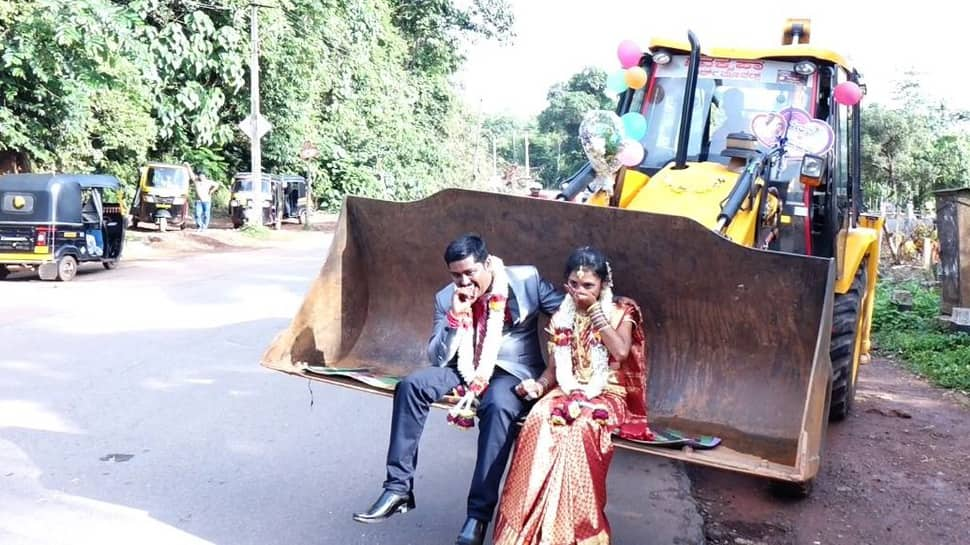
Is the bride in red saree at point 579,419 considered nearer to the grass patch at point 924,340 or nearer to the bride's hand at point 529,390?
the bride's hand at point 529,390

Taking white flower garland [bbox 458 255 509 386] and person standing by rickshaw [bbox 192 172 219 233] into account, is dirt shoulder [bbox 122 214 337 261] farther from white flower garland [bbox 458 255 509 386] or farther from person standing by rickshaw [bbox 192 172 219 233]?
white flower garland [bbox 458 255 509 386]

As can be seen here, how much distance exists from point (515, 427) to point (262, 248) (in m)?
18.9

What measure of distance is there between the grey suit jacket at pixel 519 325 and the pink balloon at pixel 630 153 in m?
1.21

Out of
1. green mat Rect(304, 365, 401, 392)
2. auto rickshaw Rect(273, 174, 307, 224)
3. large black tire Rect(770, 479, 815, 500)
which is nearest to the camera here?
green mat Rect(304, 365, 401, 392)

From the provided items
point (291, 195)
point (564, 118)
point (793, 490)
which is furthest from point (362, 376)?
point (564, 118)

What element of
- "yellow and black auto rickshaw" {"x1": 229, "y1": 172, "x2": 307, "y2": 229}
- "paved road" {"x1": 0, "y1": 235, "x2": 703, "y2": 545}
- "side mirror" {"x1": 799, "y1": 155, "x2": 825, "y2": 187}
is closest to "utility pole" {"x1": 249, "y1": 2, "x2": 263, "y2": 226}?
"yellow and black auto rickshaw" {"x1": 229, "y1": 172, "x2": 307, "y2": 229}

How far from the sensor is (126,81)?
19.0 m

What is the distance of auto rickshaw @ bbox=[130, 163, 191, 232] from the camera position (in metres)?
24.4

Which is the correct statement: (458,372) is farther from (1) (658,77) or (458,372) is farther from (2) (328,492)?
(1) (658,77)

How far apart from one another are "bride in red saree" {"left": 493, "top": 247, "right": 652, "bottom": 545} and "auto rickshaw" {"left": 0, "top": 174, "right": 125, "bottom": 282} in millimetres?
12201

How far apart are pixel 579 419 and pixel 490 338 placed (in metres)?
0.71

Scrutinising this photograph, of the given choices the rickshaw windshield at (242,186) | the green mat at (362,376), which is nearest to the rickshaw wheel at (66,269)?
the green mat at (362,376)

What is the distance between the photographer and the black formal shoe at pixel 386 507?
409 cm

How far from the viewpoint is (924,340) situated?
32.9 ft
